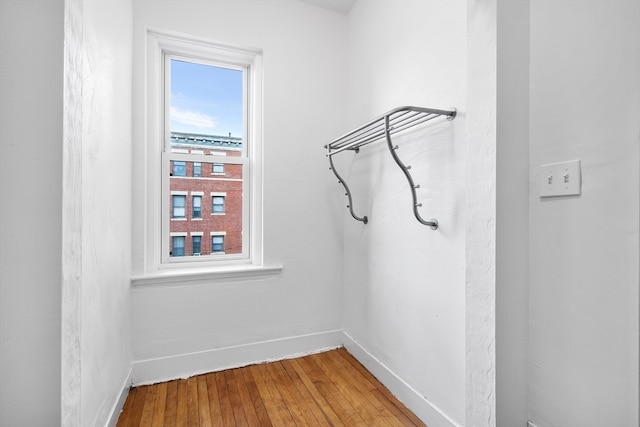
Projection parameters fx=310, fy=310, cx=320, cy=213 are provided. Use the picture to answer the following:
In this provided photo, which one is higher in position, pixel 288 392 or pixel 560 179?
pixel 560 179

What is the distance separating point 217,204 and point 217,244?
0.27 meters

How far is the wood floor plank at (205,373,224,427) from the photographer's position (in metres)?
1.43

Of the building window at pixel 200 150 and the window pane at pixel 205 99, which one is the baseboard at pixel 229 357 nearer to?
the building window at pixel 200 150

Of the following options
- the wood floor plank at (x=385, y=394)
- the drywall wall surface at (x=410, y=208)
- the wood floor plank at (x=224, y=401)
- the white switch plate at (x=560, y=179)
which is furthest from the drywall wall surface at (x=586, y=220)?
the wood floor plank at (x=224, y=401)

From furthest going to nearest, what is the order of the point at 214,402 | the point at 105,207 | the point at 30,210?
→ 1. the point at 214,402
2. the point at 105,207
3. the point at 30,210

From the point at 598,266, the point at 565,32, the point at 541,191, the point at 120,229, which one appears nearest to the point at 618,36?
the point at 565,32

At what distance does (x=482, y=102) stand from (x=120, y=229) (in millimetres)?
1665

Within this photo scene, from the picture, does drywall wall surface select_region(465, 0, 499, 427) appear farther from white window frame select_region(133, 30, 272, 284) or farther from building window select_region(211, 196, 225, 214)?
building window select_region(211, 196, 225, 214)

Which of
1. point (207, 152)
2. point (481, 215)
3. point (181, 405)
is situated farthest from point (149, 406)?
point (481, 215)

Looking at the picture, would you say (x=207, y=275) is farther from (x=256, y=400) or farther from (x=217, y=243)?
(x=256, y=400)

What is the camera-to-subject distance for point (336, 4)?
6.90 feet

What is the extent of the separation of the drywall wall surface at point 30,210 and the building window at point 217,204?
1.25 metres

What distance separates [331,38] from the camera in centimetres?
217

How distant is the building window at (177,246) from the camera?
1.96 m
